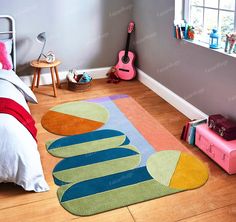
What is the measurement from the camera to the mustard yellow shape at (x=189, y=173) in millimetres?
2346

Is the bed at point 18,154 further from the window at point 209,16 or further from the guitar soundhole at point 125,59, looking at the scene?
the guitar soundhole at point 125,59

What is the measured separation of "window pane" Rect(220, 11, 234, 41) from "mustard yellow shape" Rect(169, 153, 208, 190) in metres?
1.17

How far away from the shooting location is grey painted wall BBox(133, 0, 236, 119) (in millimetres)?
2818

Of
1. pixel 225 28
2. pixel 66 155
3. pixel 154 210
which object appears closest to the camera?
pixel 154 210

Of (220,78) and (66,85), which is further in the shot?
(66,85)

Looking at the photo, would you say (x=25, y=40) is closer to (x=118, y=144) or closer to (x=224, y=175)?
(x=118, y=144)

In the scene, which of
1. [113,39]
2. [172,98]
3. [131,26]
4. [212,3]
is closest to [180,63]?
[172,98]

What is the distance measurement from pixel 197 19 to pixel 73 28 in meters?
1.75

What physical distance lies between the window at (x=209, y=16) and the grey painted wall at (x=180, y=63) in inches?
7.1

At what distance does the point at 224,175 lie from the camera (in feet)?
8.07

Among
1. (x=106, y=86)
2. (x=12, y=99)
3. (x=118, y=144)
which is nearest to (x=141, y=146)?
(x=118, y=144)

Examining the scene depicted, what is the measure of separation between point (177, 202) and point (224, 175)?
510 millimetres

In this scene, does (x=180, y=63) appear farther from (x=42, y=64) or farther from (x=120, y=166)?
(x=42, y=64)

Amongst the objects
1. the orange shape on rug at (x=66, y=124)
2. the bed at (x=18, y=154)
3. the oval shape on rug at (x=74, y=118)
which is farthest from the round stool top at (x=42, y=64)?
the bed at (x=18, y=154)
